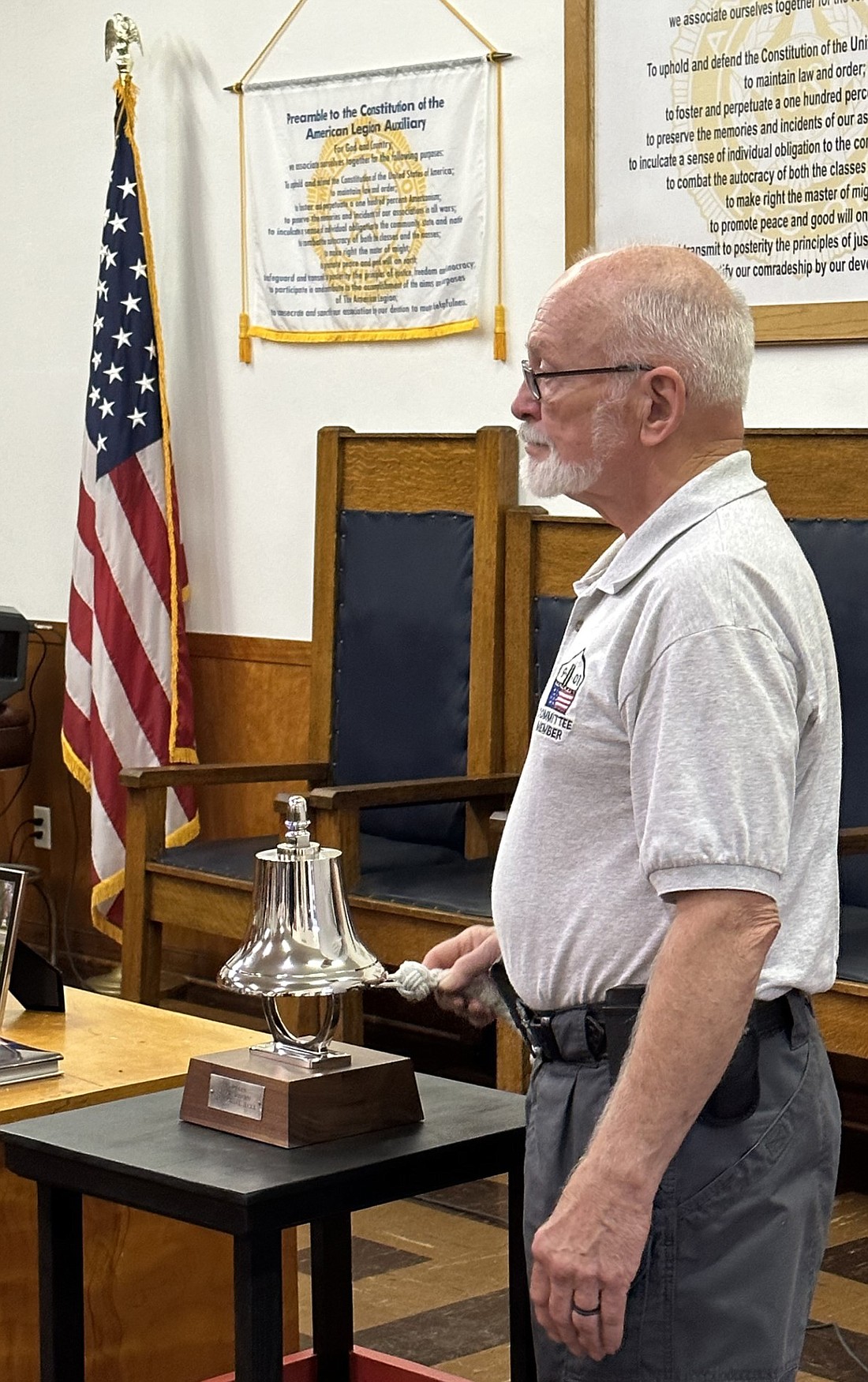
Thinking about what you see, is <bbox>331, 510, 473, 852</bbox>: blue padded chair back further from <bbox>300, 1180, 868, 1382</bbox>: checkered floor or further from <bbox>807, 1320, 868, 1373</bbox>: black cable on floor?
<bbox>807, 1320, 868, 1373</bbox>: black cable on floor

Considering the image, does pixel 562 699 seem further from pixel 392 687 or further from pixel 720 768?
pixel 392 687

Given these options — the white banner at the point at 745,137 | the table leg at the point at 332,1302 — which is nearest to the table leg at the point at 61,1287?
the table leg at the point at 332,1302

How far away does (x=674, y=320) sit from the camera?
1.65m

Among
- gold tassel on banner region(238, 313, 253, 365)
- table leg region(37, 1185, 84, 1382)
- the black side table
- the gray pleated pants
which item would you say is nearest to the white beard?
the gray pleated pants

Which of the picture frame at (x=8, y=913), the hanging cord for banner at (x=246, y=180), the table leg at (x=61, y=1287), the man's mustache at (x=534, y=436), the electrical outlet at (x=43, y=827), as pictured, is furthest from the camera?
the electrical outlet at (x=43, y=827)

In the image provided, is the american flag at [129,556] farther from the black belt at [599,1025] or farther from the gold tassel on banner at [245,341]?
the black belt at [599,1025]

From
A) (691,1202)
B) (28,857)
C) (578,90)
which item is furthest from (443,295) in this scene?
(691,1202)

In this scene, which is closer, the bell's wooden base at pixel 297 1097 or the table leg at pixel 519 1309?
the bell's wooden base at pixel 297 1097

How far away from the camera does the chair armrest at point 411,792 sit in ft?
12.0

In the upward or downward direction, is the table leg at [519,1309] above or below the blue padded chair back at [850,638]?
below

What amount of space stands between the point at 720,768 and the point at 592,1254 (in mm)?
377

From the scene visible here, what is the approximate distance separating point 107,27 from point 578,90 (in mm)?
1437

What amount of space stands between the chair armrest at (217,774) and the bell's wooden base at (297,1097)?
2.27 m

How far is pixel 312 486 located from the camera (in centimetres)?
475
